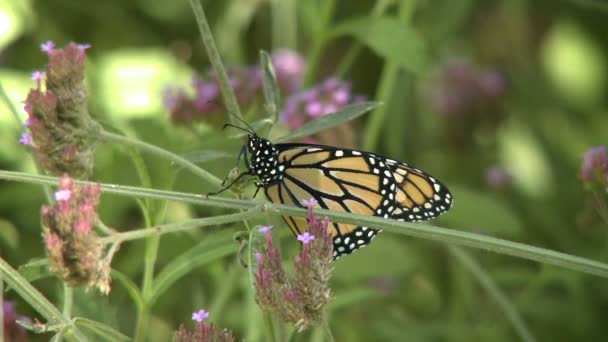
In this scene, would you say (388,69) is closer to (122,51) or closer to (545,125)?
(122,51)

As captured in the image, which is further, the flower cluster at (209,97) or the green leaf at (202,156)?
the flower cluster at (209,97)

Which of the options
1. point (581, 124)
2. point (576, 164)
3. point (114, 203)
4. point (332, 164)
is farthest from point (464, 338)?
point (581, 124)

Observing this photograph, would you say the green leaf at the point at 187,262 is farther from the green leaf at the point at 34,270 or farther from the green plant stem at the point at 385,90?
the green plant stem at the point at 385,90

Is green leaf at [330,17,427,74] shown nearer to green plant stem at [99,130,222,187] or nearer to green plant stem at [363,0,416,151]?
green plant stem at [363,0,416,151]

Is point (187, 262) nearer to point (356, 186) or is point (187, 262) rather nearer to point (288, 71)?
point (356, 186)

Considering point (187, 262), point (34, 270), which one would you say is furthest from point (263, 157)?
point (34, 270)

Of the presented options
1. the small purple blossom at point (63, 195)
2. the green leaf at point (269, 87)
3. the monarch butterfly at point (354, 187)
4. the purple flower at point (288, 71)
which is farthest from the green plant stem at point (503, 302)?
the purple flower at point (288, 71)
